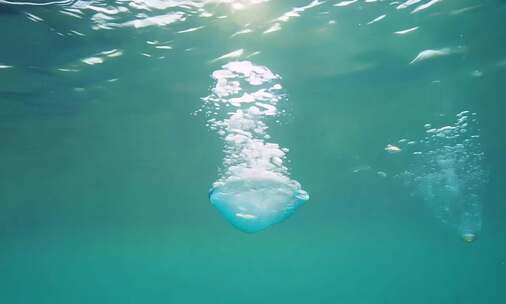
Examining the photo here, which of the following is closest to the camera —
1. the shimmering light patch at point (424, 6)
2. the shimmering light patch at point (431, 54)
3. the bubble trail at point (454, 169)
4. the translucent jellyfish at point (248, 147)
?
the shimmering light patch at point (424, 6)

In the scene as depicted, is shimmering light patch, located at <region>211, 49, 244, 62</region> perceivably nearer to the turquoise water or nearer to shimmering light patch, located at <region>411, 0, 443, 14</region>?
the turquoise water

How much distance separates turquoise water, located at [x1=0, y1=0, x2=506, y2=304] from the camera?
10781 mm

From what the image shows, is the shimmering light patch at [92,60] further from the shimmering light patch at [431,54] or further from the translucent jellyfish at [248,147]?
the shimmering light patch at [431,54]

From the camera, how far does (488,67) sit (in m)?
14.0

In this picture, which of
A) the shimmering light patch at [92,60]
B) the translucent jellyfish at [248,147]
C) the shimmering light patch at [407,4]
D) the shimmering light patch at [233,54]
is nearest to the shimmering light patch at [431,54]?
the shimmering light patch at [407,4]

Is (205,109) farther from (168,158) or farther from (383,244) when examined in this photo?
(383,244)

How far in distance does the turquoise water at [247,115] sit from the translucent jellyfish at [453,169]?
124 millimetres

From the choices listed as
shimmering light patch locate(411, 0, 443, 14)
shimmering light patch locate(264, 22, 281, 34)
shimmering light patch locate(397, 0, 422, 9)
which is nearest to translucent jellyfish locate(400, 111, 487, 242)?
shimmering light patch locate(411, 0, 443, 14)

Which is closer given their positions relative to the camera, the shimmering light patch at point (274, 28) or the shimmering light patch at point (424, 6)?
the shimmering light patch at point (424, 6)

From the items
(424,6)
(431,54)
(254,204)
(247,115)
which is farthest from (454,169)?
(254,204)

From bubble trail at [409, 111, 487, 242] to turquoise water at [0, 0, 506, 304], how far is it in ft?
0.40

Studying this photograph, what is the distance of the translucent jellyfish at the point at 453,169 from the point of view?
18625 mm

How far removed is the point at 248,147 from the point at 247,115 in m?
3.34

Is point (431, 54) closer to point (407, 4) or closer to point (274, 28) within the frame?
point (407, 4)
